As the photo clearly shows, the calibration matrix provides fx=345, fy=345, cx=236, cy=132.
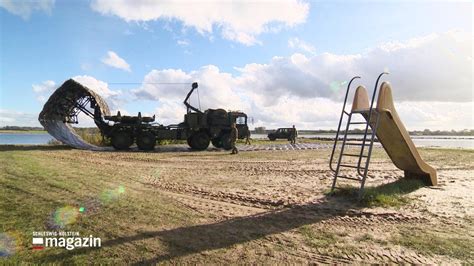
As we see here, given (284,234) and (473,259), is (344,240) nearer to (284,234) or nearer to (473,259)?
(284,234)

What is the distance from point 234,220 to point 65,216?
8.26ft

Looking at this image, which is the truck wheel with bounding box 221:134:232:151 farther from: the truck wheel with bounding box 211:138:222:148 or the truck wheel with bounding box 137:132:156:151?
the truck wheel with bounding box 137:132:156:151

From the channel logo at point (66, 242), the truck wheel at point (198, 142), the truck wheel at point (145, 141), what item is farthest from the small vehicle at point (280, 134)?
the channel logo at point (66, 242)

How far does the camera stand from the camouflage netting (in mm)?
20922

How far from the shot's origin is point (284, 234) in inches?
183

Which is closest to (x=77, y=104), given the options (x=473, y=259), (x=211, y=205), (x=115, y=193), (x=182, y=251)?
(x=115, y=193)

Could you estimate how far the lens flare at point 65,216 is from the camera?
15.7 feet

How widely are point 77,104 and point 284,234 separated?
20921 millimetres

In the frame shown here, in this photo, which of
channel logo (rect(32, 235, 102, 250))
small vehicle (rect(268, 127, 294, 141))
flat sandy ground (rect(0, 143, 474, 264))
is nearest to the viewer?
flat sandy ground (rect(0, 143, 474, 264))

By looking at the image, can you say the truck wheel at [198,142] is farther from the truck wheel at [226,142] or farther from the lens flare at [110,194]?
the lens flare at [110,194]

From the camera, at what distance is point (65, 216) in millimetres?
5121

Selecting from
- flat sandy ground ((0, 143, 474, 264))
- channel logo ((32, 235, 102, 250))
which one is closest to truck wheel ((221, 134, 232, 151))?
flat sandy ground ((0, 143, 474, 264))

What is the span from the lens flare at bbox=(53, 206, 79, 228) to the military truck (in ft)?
51.9

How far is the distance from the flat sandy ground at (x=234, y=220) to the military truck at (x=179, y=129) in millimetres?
12194
